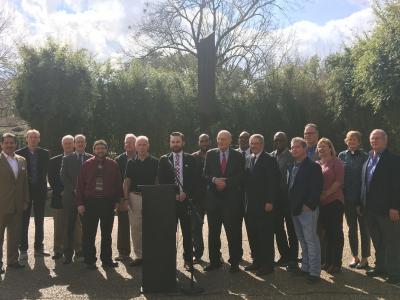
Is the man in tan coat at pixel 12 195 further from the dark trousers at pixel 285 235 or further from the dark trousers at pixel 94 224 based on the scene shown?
the dark trousers at pixel 285 235

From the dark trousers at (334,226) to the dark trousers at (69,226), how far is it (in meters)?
3.48

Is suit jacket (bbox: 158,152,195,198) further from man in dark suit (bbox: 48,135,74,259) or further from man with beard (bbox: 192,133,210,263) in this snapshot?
man in dark suit (bbox: 48,135,74,259)

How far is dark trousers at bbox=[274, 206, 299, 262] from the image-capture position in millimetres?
6289

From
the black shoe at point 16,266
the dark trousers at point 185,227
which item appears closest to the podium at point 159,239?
the dark trousers at point 185,227

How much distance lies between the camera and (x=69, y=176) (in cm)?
679

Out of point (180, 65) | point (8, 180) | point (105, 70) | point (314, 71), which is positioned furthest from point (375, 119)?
point (180, 65)

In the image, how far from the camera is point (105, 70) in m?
15.9

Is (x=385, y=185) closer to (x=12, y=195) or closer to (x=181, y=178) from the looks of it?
(x=181, y=178)

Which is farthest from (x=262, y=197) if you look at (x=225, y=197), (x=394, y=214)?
(x=394, y=214)

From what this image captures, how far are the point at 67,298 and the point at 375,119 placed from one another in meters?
11.2

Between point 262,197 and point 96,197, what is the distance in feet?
7.32

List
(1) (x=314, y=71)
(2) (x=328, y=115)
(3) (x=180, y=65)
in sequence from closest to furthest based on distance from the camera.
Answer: (2) (x=328, y=115)
(1) (x=314, y=71)
(3) (x=180, y=65)

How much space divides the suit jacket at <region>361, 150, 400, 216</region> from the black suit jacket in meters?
4.36

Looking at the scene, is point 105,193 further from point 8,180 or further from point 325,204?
point 325,204
